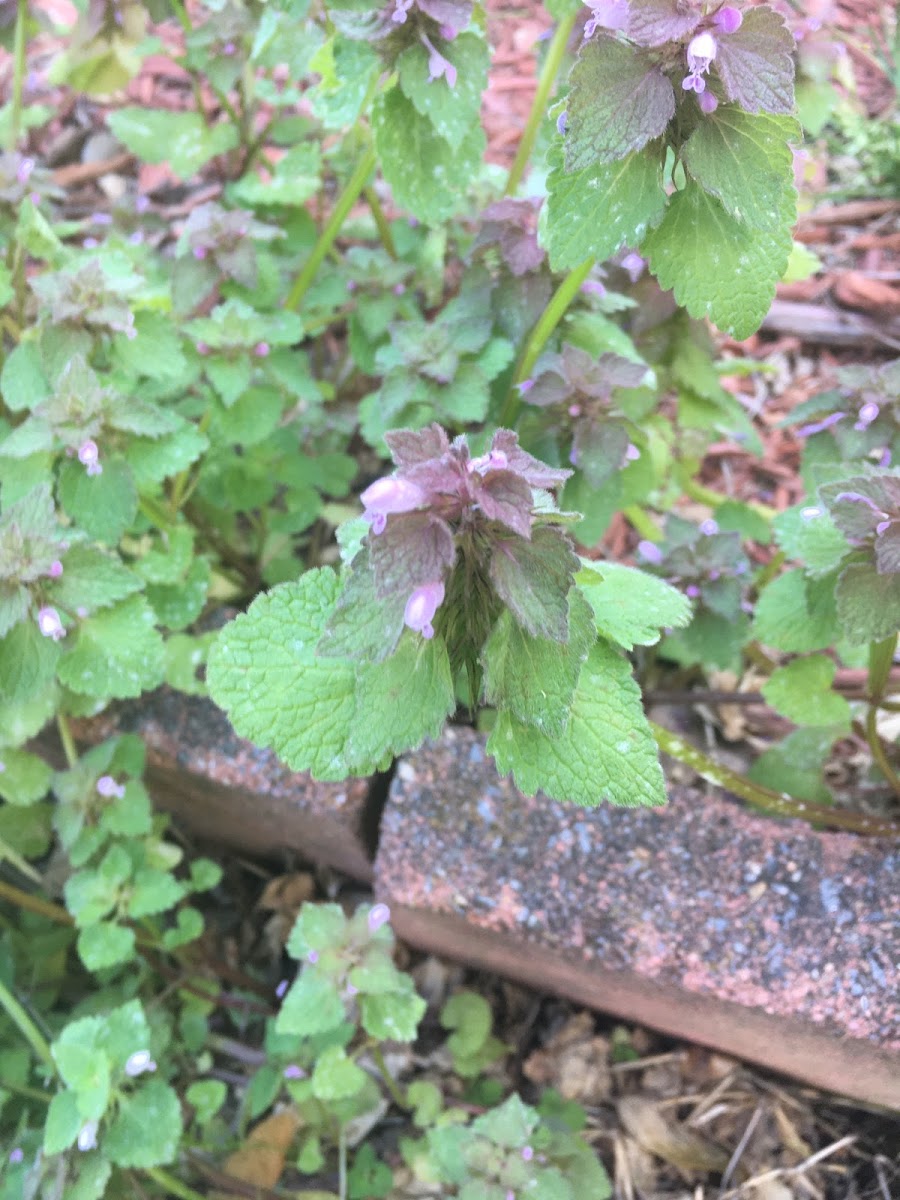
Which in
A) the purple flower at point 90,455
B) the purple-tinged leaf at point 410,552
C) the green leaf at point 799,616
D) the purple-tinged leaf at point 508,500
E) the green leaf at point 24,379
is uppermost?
the purple-tinged leaf at point 508,500

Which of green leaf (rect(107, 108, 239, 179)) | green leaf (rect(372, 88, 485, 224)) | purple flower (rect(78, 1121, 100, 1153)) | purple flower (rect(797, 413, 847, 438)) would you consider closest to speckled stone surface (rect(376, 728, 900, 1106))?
purple flower (rect(78, 1121, 100, 1153))

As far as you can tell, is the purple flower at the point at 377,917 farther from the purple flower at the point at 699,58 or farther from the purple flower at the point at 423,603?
the purple flower at the point at 699,58

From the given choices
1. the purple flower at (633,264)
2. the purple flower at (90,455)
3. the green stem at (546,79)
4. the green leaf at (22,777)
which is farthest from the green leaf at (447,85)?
the green leaf at (22,777)

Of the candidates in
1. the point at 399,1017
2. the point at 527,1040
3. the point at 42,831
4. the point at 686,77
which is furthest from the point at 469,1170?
the point at 686,77

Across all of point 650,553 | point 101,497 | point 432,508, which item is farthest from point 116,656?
point 650,553

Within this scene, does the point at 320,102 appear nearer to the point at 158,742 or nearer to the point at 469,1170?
the point at 158,742
